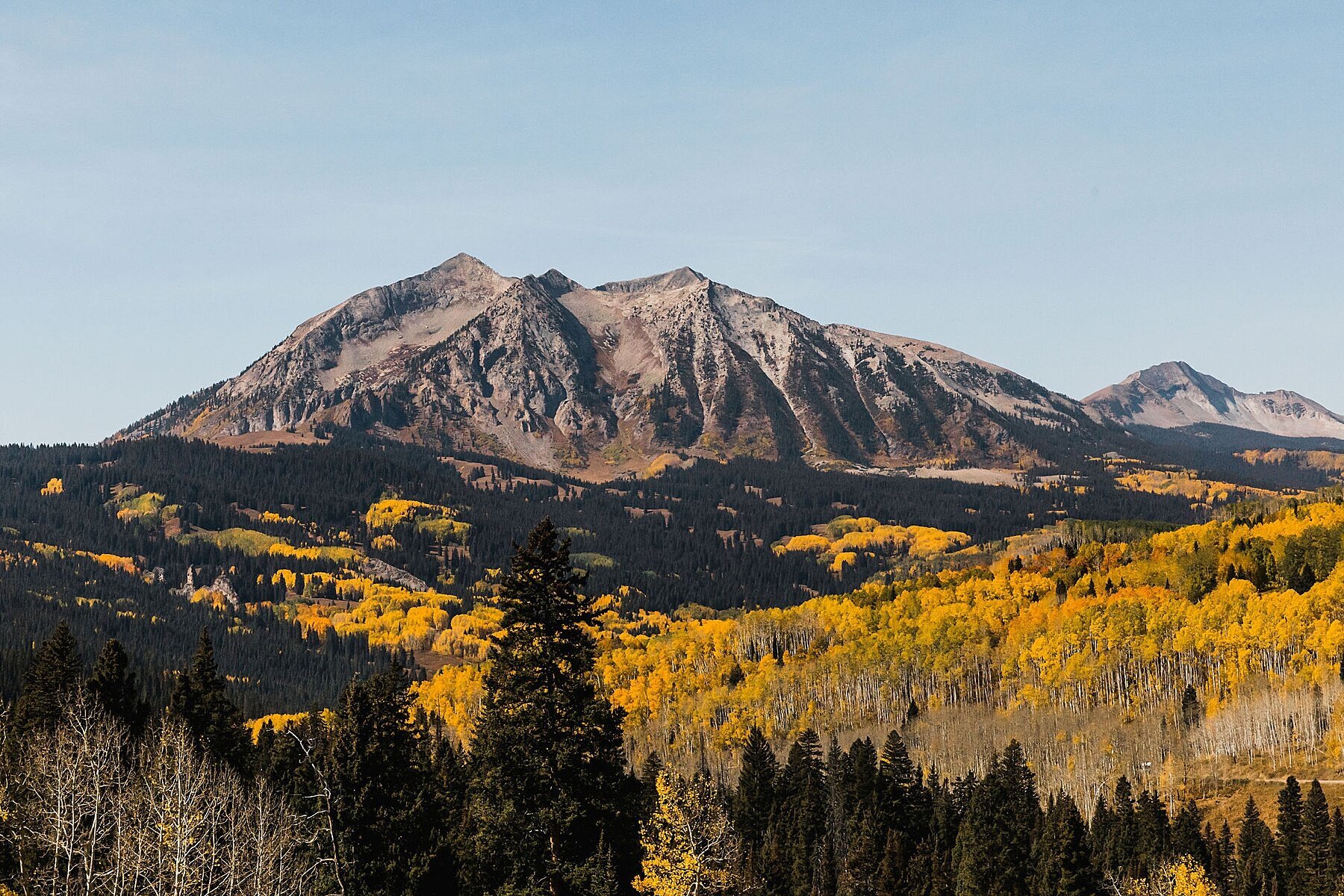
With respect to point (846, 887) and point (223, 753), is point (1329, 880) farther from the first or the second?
point (223, 753)

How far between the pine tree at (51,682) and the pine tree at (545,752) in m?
48.0

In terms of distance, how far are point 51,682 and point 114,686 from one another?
4.32m

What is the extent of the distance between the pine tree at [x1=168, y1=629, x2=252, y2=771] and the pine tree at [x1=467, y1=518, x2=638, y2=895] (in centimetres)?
4471

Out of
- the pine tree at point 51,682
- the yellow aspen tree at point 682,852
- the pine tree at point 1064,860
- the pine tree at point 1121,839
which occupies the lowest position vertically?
the pine tree at point 1121,839

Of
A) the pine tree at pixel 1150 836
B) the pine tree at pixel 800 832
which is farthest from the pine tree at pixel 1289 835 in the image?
the pine tree at pixel 800 832

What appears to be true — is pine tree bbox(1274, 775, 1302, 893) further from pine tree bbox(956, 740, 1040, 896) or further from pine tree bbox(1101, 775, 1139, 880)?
pine tree bbox(956, 740, 1040, 896)

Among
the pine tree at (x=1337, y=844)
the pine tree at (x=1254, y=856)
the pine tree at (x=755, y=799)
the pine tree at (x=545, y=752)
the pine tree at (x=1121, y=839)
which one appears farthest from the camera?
the pine tree at (x=755, y=799)

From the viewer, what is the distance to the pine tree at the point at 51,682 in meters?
86.8

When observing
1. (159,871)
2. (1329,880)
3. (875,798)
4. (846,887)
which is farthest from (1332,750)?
(159,871)

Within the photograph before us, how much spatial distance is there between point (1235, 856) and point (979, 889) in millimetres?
31191

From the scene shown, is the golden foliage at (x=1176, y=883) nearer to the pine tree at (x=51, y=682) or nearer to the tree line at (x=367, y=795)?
the tree line at (x=367, y=795)

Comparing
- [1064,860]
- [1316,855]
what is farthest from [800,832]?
[1316,855]

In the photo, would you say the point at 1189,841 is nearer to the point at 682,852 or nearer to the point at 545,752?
the point at 682,852

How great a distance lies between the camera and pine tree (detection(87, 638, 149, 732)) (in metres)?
90.1
